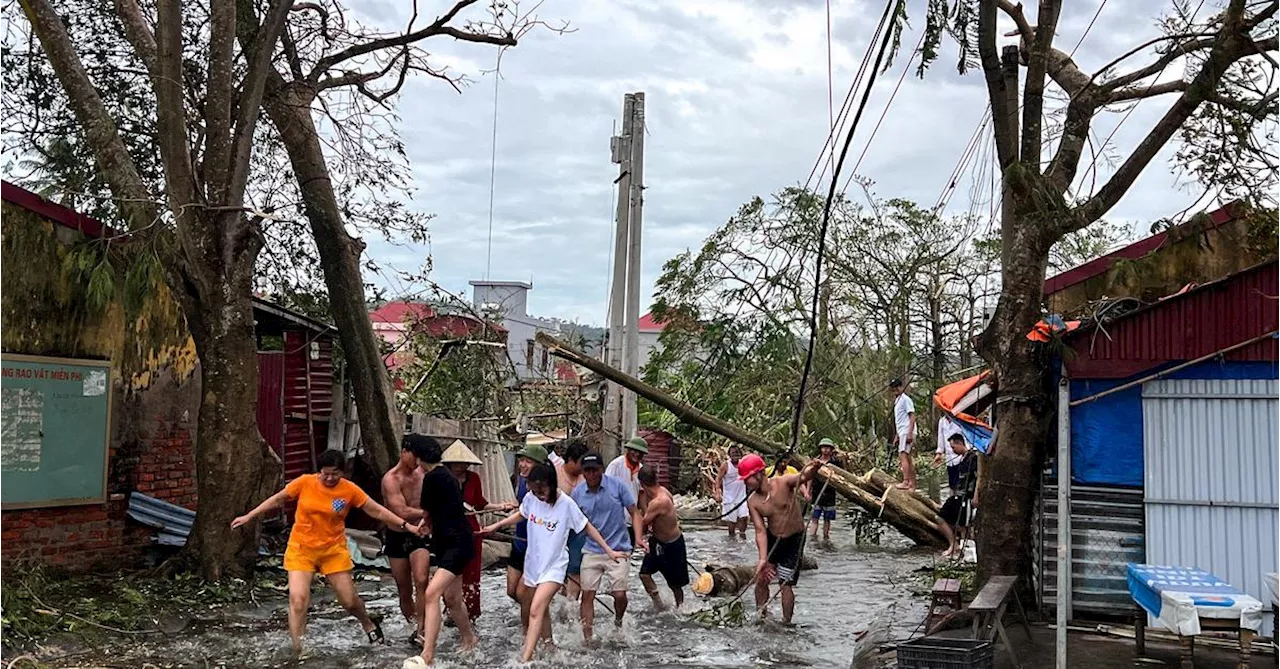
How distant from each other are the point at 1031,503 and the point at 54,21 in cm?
1008

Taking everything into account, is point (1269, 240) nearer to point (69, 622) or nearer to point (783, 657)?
point (783, 657)

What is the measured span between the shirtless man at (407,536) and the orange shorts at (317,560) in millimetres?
572

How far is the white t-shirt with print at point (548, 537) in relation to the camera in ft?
27.9

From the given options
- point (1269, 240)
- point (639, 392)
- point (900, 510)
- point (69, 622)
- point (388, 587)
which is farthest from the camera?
point (900, 510)

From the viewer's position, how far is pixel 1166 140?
30.5ft

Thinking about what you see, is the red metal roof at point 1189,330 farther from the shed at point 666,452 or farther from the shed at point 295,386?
the shed at point 666,452

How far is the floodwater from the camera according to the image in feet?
29.5

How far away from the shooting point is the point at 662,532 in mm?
10820

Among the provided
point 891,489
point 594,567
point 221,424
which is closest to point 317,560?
point 594,567

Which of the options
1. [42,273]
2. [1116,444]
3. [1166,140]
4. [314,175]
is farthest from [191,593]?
[1166,140]

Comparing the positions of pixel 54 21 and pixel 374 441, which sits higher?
pixel 54 21

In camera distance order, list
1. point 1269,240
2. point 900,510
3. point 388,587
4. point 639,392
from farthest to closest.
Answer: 1. point 900,510
2. point 639,392
3. point 388,587
4. point 1269,240

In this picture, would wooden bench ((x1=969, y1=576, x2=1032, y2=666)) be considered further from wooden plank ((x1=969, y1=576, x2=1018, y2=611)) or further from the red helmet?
the red helmet

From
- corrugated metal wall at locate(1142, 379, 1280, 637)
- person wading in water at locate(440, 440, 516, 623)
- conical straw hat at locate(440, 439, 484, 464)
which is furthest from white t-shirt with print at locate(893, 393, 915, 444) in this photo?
conical straw hat at locate(440, 439, 484, 464)
